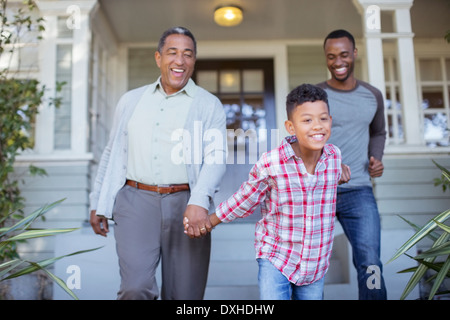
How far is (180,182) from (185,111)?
357 millimetres

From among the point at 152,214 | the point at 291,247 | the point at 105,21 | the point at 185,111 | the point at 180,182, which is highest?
the point at 105,21

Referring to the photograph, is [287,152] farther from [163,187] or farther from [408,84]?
[408,84]

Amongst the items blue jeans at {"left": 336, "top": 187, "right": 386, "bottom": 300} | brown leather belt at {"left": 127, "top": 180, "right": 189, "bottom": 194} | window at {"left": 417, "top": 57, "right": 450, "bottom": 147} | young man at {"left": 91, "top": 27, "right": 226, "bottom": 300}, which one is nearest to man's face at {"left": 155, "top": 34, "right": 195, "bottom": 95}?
young man at {"left": 91, "top": 27, "right": 226, "bottom": 300}

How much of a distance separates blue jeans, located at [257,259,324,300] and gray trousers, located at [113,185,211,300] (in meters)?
0.45

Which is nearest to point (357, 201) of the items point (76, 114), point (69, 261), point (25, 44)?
point (69, 261)

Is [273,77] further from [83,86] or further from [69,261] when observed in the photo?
[69,261]

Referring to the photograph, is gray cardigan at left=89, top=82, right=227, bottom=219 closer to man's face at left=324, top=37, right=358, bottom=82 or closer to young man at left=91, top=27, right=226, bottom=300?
young man at left=91, top=27, right=226, bottom=300

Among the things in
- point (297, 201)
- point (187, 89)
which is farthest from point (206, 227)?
point (187, 89)

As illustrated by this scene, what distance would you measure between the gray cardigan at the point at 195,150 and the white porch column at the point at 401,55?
2675 millimetres

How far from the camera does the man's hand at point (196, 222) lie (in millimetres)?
2160

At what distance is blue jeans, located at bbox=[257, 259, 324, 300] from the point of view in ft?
6.63

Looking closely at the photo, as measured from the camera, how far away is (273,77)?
20.3 feet

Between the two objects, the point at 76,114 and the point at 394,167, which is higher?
the point at 76,114

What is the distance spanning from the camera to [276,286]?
2.03m
